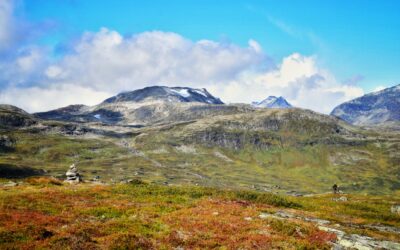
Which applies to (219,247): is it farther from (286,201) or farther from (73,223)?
(286,201)

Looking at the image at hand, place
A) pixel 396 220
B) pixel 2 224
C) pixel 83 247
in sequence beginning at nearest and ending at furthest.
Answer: pixel 83 247 → pixel 2 224 → pixel 396 220

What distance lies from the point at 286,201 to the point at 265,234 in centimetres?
2203

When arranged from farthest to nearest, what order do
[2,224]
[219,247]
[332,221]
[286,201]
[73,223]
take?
1. [286,201]
2. [332,221]
3. [73,223]
4. [2,224]
5. [219,247]

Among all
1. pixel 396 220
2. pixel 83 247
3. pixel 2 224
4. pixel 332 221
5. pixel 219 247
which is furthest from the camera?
pixel 396 220

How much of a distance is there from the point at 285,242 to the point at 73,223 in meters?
14.3

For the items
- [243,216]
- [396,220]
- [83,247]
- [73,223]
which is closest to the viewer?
[83,247]

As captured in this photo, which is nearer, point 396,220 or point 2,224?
point 2,224

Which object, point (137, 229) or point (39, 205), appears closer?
point (137, 229)

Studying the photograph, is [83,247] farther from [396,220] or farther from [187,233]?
[396,220]

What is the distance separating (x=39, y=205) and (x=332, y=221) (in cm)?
2508

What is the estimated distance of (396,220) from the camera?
39.9m

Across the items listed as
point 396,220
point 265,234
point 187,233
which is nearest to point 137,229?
point 187,233

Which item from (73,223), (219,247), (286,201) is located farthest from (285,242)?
(286,201)

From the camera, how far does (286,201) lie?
4619 cm
